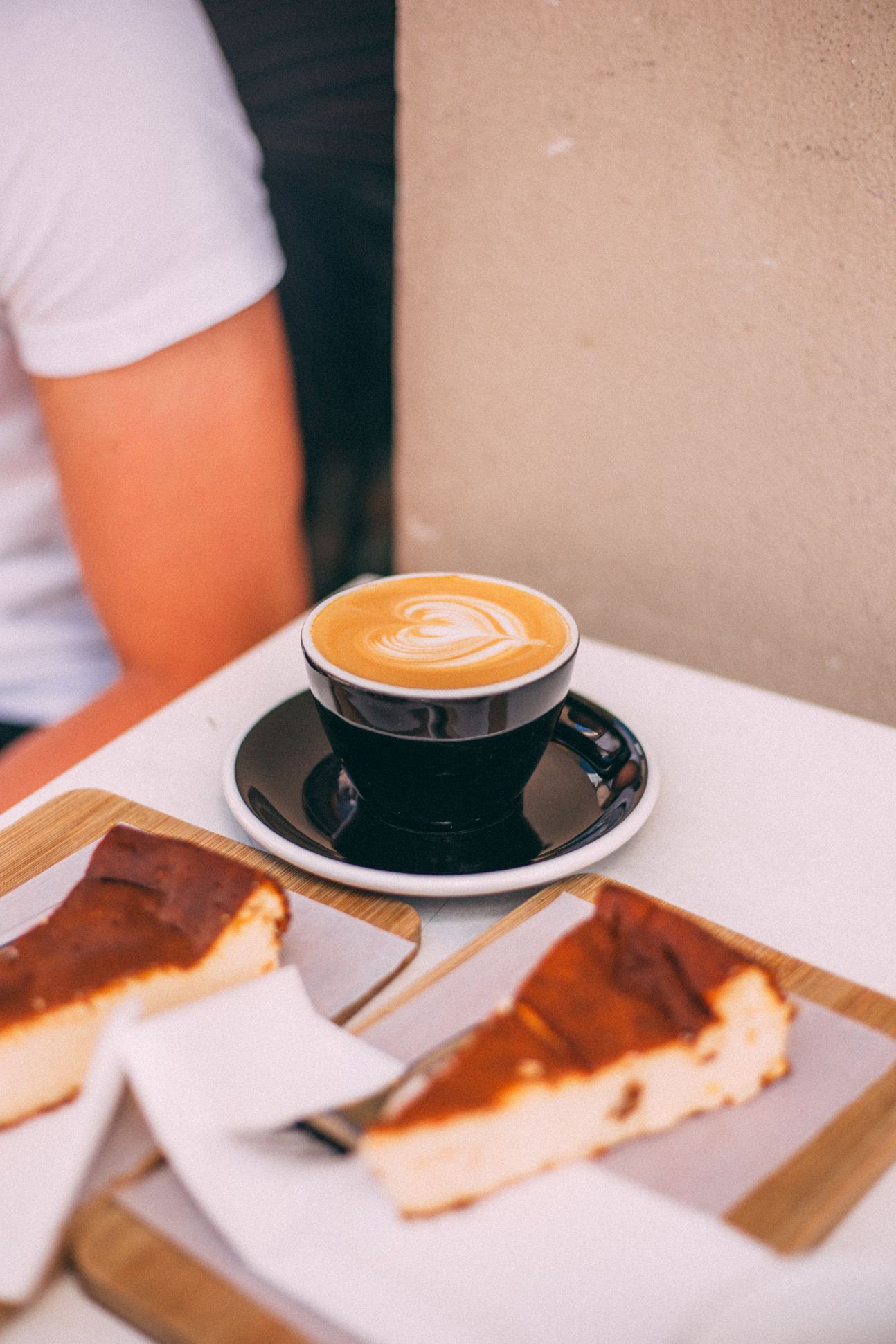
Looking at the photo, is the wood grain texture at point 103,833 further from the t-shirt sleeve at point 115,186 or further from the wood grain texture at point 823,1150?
the t-shirt sleeve at point 115,186

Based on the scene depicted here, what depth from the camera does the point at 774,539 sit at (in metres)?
0.93

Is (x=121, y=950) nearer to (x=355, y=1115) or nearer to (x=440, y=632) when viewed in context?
(x=355, y=1115)

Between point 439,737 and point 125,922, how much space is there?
0.61 feet

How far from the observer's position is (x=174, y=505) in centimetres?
95

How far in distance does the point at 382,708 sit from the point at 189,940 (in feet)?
0.51

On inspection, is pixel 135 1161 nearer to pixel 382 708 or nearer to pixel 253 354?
pixel 382 708

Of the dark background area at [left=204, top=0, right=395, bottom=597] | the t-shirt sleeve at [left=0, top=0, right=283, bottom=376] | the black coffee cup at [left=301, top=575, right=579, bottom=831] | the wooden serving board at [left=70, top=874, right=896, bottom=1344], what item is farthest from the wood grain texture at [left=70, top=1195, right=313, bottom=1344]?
the dark background area at [left=204, top=0, right=395, bottom=597]

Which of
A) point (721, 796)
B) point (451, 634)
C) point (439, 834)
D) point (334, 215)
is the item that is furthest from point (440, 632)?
point (334, 215)

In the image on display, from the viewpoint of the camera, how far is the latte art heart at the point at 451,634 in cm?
62

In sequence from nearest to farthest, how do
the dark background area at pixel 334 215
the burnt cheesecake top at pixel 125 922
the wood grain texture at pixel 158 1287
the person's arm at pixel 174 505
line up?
the wood grain texture at pixel 158 1287 → the burnt cheesecake top at pixel 125 922 → the person's arm at pixel 174 505 → the dark background area at pixel 334 215

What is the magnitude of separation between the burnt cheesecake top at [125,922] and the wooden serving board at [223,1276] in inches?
3.9

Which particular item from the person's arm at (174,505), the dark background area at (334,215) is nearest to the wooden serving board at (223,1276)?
the person's arm at (174,505)

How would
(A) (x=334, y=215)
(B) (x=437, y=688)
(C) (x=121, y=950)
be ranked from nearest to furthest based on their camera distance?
(C) (x=121, y=950) → (B) (x=437, y=688) → (A) (x=334, y=215)

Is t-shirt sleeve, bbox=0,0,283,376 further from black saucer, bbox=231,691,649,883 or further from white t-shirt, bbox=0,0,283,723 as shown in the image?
black saucer, bbox=231,691,649,883
